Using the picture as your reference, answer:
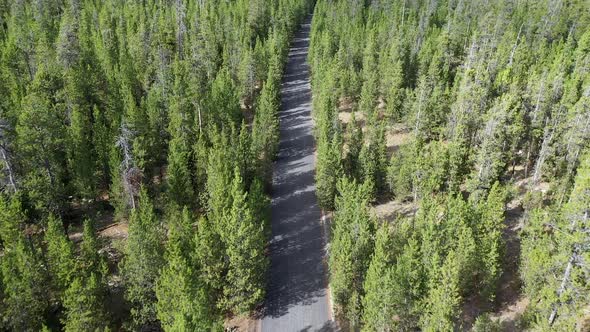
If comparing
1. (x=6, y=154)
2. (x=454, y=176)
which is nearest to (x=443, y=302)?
(x=454, y=176)

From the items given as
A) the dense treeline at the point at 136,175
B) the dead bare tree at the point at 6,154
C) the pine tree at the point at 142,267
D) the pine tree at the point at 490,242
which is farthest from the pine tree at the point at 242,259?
the dead bare tree at the point at 6,154

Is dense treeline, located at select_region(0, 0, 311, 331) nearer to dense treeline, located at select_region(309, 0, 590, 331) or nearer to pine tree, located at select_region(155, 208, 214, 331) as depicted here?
pine tree, located at select_region(155, 208, 214, 331)

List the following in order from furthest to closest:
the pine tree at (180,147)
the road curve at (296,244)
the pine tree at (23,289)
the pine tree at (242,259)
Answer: the pine tree at (180,147)
the road curve at (296,244)
the pine tree at (242,259)
the pine tree at (23,289)

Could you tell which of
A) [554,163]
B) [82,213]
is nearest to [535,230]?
[554,163]

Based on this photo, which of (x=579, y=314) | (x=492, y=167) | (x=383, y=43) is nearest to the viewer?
(x=579, y=314)

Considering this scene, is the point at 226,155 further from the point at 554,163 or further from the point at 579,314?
the point at 554,163

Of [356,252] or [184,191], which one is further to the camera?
[184,191]

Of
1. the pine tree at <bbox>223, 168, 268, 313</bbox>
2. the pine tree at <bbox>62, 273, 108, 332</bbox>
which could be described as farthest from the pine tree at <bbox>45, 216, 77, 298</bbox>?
the pine tree at <bbox>223, 168, 268, 313</bbox>

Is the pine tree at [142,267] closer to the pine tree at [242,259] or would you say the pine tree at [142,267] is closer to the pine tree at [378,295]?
the pine tree at [242,259]
